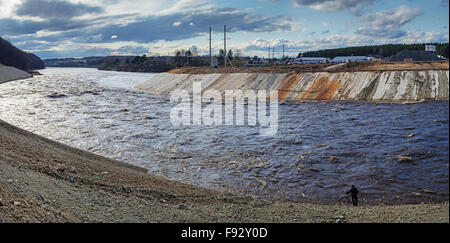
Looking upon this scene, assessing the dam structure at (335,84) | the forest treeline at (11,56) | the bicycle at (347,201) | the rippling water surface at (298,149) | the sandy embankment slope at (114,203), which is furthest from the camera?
the forest treeline at (11,56)

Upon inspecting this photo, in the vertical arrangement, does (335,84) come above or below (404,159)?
above

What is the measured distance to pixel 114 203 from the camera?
5125 millimetres

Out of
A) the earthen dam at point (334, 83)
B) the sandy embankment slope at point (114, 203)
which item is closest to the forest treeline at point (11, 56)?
the earthen dam at point (334, 83)

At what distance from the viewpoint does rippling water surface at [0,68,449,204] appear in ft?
26.1

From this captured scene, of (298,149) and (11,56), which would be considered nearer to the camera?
(298,149)

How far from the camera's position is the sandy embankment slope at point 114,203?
430cm

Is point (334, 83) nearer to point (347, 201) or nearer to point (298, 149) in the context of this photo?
point (298, 149)

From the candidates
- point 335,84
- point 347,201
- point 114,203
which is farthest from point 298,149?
point 335,84

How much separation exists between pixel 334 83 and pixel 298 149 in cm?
1499

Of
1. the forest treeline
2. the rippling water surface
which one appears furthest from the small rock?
the forest treeline

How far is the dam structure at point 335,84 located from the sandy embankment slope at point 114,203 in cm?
505

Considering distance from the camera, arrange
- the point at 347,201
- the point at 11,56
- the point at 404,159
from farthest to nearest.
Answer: the point at 11,56 → the point at 404,159 → the point at 347,201

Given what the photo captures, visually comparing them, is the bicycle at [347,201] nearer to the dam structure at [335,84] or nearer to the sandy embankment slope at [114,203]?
the sandy embankment slope at [114,203]
